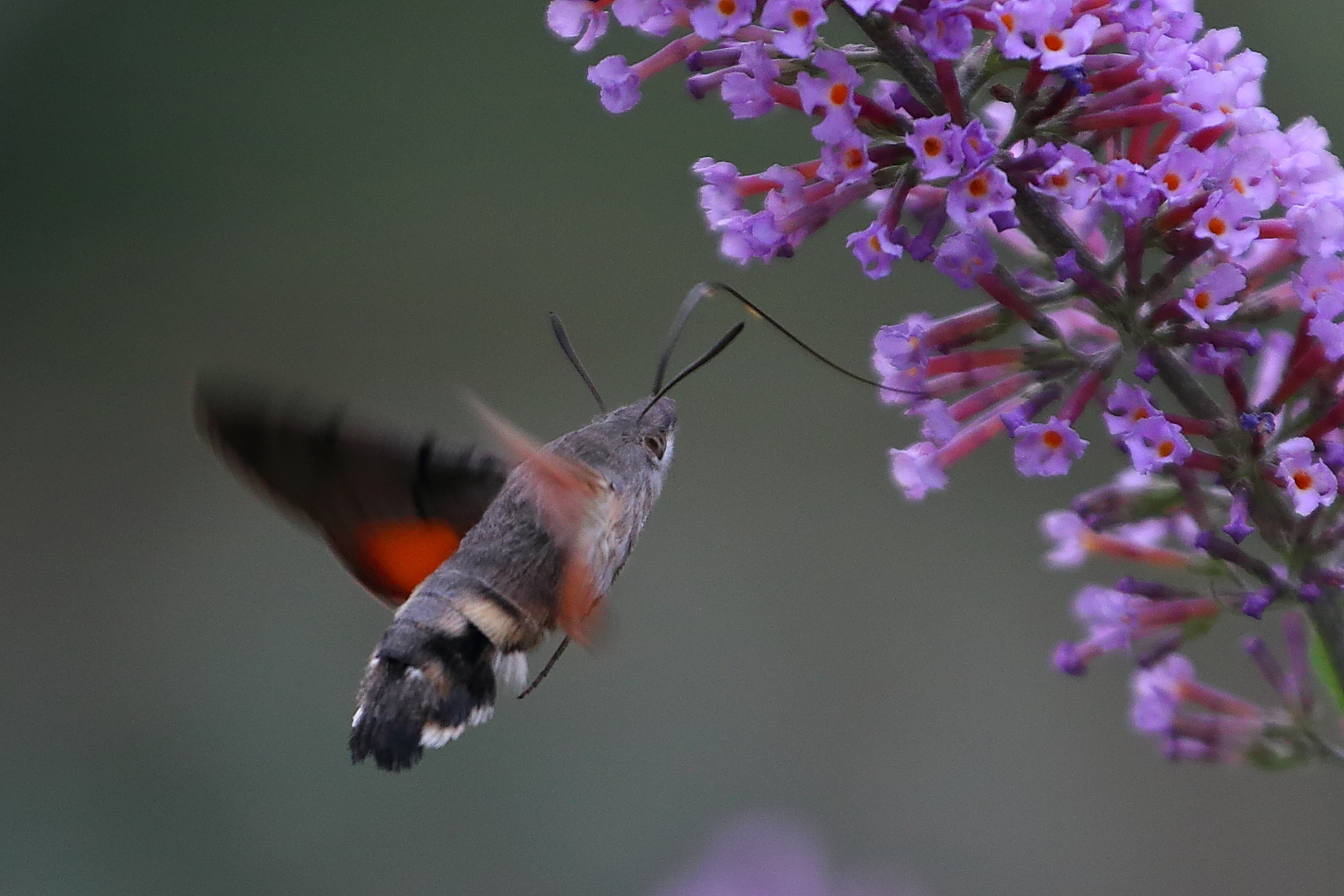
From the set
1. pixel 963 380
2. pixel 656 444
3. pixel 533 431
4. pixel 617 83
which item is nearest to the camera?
pixel 617 83

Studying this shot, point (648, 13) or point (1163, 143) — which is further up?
point (648, 13)

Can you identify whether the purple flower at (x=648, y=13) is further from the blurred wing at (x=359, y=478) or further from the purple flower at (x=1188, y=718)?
the purple flower at (x=1188, y=718)

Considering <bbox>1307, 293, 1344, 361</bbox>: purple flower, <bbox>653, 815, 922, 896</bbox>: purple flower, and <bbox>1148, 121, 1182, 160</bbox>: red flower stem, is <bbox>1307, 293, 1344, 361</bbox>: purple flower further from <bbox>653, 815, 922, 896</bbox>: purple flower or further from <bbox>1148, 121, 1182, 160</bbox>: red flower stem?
<bbox>653, 815, 922, 896</bbox>: purple flower

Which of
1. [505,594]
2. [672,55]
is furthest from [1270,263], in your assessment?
[505,594]

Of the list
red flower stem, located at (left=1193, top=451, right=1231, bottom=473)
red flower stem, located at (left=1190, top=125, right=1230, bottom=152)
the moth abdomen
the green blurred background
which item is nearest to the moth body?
the moth abdomen

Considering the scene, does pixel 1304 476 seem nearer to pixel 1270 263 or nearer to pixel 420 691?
pixel 1270 263

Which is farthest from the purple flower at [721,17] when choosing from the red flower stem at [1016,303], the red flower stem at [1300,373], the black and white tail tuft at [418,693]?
the black and white tail tuft at [418,693]
